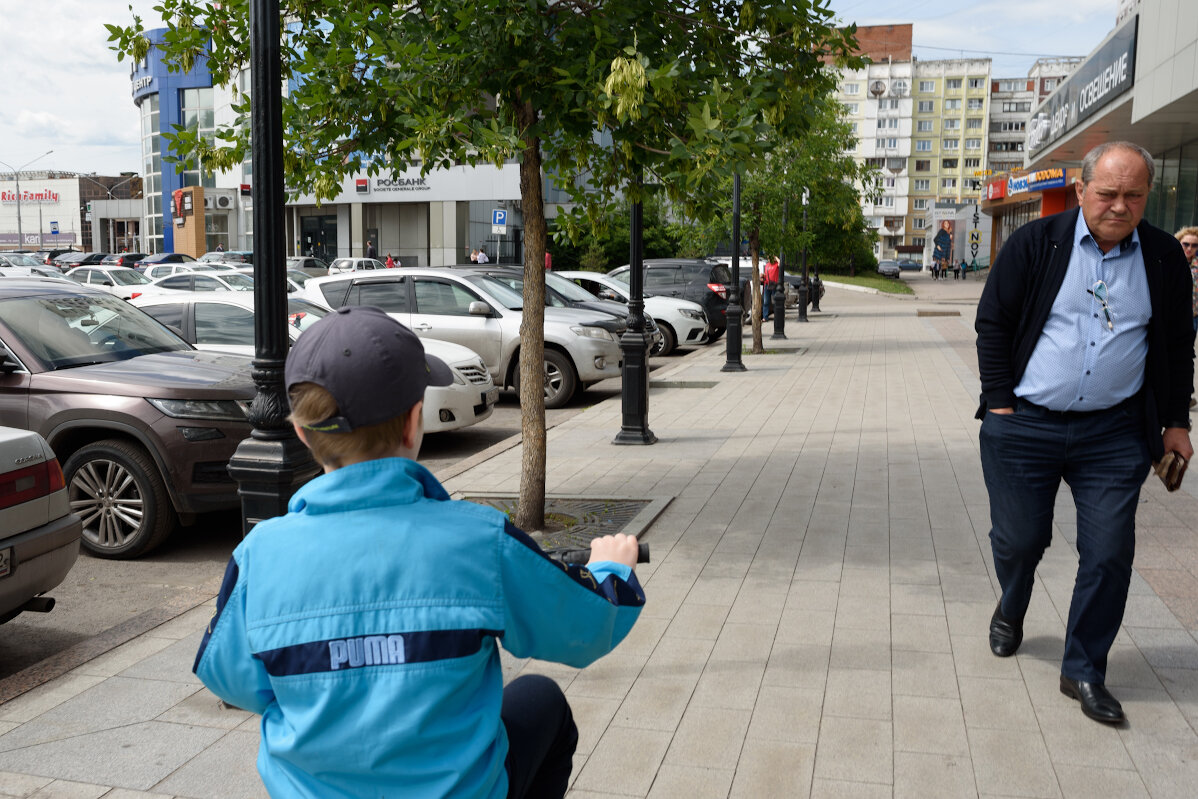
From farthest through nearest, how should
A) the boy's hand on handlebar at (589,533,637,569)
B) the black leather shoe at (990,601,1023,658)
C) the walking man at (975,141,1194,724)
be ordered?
the black leather shoe at (990,601,1023,658) < the walking man at (975,141,1194,724) < the boy's hand on handlebar at (589,533,637,569)

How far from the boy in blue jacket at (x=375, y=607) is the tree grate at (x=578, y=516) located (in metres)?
4.48

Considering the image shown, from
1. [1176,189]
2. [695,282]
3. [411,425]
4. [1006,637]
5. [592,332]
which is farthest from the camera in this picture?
[1176,189]

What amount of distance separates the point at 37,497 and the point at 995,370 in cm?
408

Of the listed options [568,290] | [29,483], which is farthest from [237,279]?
[29,483]

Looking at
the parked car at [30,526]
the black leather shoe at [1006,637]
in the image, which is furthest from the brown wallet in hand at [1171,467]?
the parked car at [30,526]

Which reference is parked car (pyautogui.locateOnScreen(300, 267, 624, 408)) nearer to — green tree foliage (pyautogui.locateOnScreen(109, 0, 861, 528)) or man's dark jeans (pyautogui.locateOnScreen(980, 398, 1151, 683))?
green tree foliage (pyautogui.locateOnScreen(109, 0, 861, 528))

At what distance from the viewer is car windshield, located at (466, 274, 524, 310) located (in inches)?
516

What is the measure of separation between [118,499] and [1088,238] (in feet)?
18.0

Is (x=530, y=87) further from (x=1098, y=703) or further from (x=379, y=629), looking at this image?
(x=379, y=629)

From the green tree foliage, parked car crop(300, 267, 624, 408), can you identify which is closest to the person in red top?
parked car crop(300, 267, 624, 408)

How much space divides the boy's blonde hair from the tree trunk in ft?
15.8

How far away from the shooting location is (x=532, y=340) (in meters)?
6.77

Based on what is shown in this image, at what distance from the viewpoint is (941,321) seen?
3067cm

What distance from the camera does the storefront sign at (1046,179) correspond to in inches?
1607
